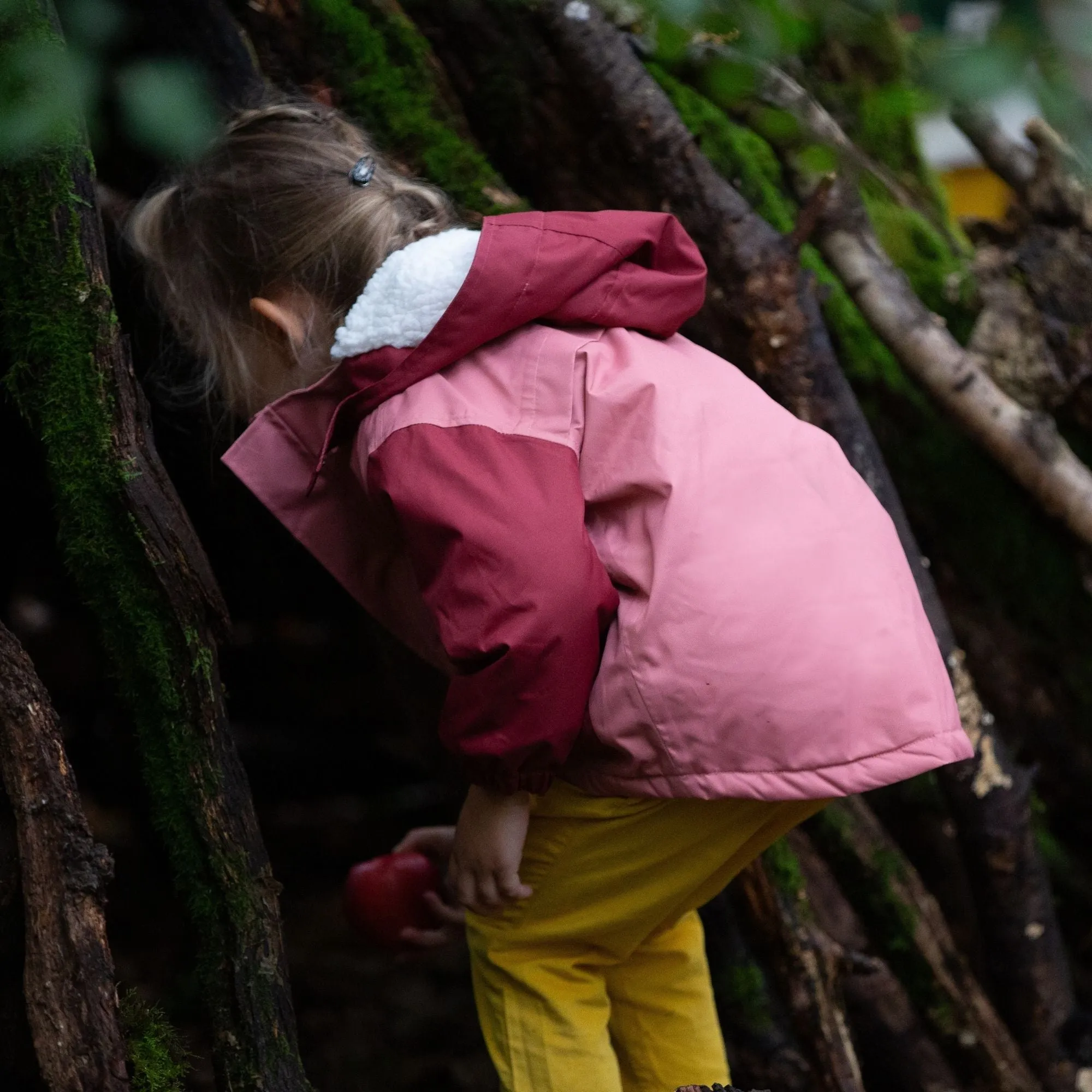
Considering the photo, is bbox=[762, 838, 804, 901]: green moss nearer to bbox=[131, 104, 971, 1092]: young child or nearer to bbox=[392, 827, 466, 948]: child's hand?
bbox=[131, 104, 971, 1092]: young child

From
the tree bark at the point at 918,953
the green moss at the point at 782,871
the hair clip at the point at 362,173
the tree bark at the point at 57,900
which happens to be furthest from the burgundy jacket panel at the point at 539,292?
the tree bark at the point at 918,953

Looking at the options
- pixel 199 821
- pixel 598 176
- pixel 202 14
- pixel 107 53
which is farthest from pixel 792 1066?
pixel 202 14

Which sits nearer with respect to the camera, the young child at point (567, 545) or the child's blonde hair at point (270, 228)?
the young child at point (567, 545)

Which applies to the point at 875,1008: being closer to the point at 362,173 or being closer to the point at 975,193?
the point at 362,173

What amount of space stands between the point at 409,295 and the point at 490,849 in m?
0.82

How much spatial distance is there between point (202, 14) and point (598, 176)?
87cm

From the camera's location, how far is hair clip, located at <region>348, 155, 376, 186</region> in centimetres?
180

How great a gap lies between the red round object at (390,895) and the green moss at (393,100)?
1332 mm

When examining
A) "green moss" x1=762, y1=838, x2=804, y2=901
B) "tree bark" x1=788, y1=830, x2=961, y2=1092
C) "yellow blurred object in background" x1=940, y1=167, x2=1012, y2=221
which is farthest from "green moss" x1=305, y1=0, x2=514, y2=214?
"yellow blurred object in background" x1=940, y1=167, x2=1012, y2=221

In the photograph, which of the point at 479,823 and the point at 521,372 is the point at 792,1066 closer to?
the point at 479,823

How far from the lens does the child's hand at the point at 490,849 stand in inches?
64.9

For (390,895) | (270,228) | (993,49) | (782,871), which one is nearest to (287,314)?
(270,228)

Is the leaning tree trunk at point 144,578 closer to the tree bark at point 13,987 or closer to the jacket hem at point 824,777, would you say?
the tree bark at point 13,987

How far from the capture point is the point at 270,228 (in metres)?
1.83
